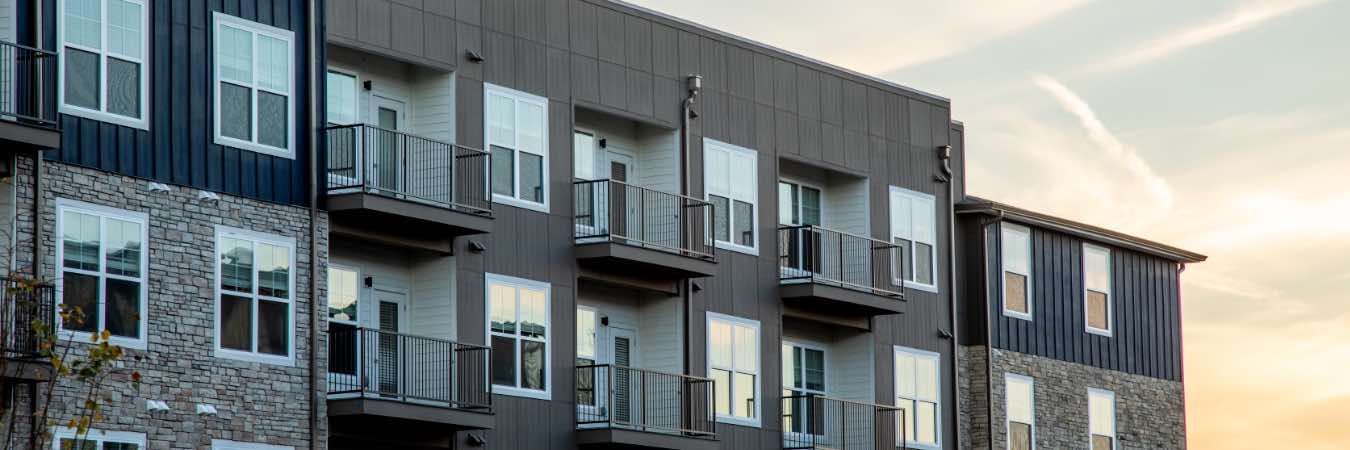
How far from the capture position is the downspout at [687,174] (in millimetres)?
41312

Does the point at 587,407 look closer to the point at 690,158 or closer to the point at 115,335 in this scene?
the point at 690,158

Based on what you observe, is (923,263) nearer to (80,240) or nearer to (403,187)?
(403,187)

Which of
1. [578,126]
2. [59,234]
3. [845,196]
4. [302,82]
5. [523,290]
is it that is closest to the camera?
[59,234]

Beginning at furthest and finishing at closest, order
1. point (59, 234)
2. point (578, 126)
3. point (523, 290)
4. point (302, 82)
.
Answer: point (578, 126)
point (523, 290)
point (302, 82)
point (59, 234)

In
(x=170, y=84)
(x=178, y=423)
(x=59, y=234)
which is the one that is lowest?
(x=178, y=423)

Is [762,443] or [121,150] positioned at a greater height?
[121,150]

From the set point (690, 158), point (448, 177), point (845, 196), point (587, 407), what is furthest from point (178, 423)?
point (845, 196)

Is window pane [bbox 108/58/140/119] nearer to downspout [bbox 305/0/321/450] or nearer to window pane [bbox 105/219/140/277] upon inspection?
window pane [bbox 105/219/140/277]

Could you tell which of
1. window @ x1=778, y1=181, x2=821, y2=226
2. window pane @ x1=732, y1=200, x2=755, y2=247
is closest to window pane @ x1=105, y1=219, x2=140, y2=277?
window pane @ x1=732, y1=200, x2=755, y2=247

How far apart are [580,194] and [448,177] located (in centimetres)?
402

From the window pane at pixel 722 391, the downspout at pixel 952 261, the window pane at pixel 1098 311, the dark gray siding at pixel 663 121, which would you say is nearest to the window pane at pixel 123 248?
the dark gray siding at pixel 663 121

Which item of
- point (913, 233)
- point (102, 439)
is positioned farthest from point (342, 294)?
point (913, 233)

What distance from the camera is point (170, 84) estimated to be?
3250 centimetres

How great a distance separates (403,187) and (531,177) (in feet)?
12.8
